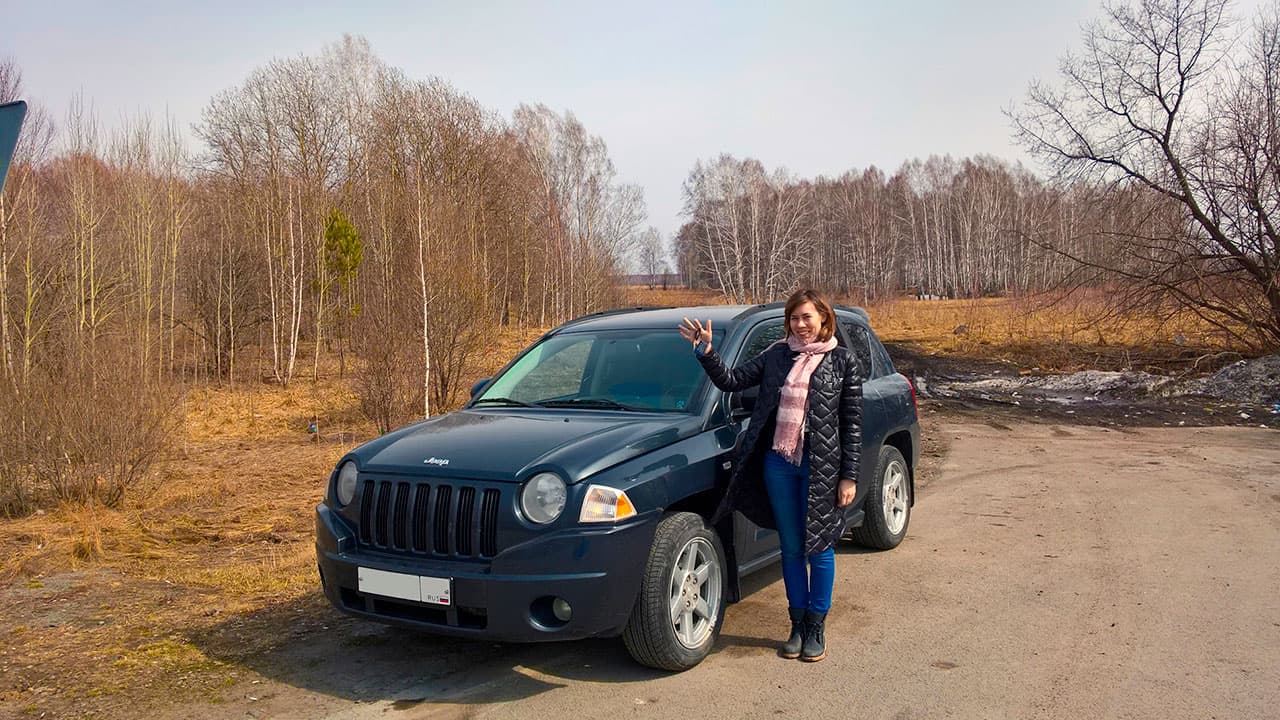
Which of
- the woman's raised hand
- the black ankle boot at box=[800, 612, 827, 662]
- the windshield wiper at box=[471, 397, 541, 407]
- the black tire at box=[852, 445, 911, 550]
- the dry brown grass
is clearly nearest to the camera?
the black ankle boot at box=[800, 612, 827, 662]

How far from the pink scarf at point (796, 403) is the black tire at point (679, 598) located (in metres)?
0.55

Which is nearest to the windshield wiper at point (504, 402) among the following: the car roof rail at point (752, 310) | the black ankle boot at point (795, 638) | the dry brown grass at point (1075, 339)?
the car roof rail at point (752, 310)

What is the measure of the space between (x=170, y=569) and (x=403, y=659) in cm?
314

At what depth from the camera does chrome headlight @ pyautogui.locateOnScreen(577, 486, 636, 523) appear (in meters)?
3.94

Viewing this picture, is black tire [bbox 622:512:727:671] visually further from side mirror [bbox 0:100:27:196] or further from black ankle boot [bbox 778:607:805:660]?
side mirror [bbox 0:100:27:196]

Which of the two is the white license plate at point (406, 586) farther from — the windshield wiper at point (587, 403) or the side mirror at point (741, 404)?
the side mirror at point (741, 404)

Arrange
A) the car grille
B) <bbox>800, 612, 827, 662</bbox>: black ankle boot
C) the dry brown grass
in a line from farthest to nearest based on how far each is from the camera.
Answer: the dry brown grass, <bbox>800, 612, 827, 662</bbox>: black ankle boot, the car grille

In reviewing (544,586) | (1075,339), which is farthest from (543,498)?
(1075,339)

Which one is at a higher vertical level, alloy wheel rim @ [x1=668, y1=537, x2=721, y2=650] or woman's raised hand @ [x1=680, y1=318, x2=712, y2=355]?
woman's raised hand @ [x1=680, y1=318, x2=712, y2=355]

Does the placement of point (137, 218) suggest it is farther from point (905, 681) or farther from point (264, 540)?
point (905, 681)

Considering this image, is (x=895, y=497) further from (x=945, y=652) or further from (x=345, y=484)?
(x=345, y=484)

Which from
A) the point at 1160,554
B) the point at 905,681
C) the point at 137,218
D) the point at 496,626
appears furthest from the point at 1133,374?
the point at 137,218

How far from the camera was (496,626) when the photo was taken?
3.87 meters

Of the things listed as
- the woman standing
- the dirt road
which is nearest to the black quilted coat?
the woman standing
